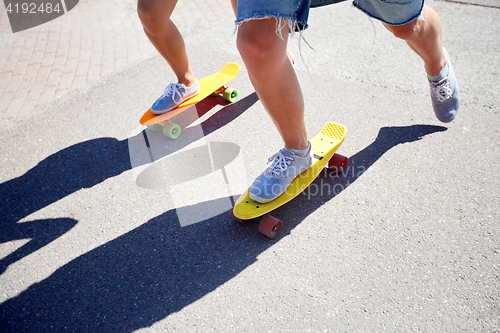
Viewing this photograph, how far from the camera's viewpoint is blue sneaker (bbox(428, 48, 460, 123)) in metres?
2.48

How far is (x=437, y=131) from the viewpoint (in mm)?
2766

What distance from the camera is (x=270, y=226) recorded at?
207 cm

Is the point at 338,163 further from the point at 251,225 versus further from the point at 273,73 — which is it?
the point at 273,73

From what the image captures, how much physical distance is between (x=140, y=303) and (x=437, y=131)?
2290 mm

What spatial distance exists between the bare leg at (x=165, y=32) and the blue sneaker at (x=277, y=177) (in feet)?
4.12

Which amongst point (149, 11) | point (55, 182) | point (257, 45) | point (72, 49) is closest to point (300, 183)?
point (257, 45)

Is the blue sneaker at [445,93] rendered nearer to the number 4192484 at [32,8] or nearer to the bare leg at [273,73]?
the bare leg at [273,73]

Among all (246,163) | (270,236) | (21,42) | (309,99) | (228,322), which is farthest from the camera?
(21,42)

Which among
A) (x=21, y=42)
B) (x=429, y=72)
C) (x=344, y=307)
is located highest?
(x=21, y=42)

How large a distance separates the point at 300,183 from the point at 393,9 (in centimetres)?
106

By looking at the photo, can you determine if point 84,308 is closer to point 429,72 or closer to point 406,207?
point 406,207

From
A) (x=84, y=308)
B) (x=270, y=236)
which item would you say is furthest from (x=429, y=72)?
(x=84, y=308)

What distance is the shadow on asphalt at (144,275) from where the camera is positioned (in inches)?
71.7

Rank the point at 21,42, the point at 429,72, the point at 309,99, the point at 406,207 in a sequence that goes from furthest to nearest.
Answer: the point at 21,42
the point at 309,99
the point at 429,72
the point at 406,207
